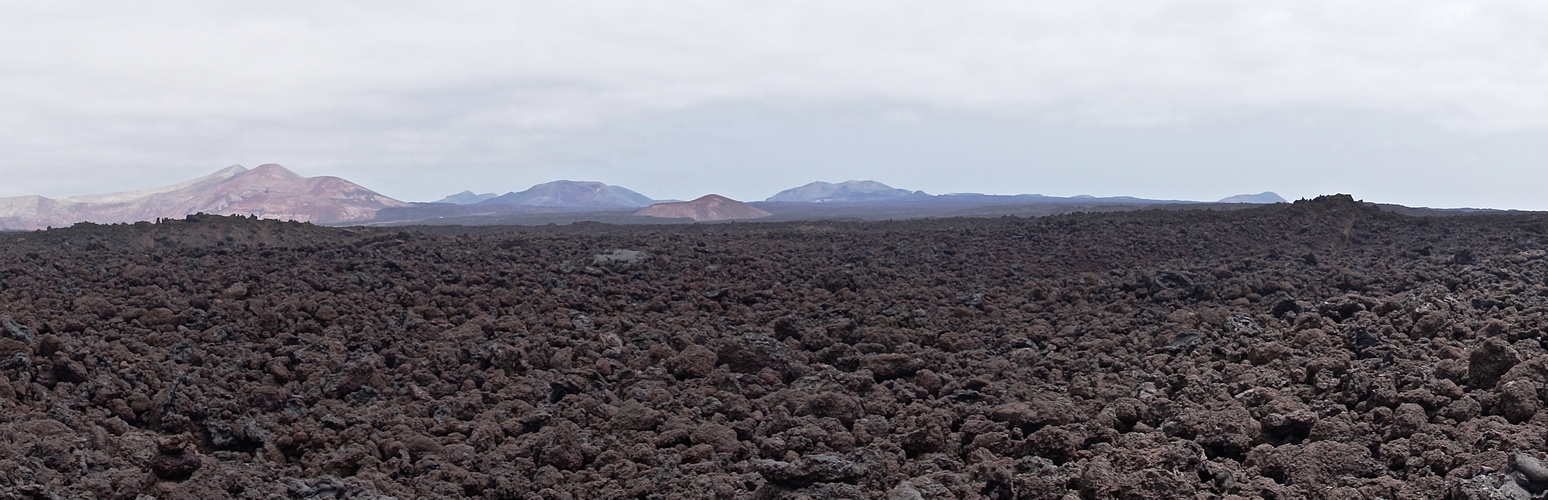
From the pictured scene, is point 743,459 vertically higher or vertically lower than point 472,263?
lower

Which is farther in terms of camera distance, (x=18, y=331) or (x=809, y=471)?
(x=18, y=331)

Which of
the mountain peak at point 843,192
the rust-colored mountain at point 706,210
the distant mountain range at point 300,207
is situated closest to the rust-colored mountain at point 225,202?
the distant mountain range at point 300,207

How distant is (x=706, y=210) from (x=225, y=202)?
47.8m

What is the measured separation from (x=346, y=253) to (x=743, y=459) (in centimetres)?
827

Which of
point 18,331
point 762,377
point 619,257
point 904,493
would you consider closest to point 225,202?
point 619,257

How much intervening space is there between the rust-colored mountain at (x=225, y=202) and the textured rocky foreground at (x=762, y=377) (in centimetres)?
8064

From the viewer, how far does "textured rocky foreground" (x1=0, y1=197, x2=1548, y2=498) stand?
224 inches

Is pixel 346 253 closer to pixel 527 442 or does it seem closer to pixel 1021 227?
pixel 527 442

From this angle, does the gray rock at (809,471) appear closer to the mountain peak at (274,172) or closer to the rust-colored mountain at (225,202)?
the rust-colored mountain at (225,202)

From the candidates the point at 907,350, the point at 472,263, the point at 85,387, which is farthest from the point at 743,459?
the point at 472,263

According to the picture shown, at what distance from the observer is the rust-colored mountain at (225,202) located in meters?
89.0

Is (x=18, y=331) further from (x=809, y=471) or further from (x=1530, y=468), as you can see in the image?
(x=1530, y=468)

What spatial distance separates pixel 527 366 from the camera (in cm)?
823

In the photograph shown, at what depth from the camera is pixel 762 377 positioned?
7.92 meters
